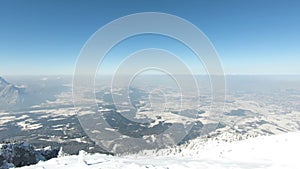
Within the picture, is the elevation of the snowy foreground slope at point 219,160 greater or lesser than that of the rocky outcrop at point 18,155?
greater

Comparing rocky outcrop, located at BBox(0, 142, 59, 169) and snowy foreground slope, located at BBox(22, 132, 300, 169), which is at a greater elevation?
→ snowy foreground slope, located at BBox(22, 132, 300, 169)

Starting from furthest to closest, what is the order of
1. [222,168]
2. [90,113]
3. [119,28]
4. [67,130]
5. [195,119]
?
[90,113] → [195,119] → [67,130] → [119,28] → [222,168]

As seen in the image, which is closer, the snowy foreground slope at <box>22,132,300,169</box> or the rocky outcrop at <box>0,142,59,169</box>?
the snowy foreground slope at <box>22,132,300,169</box>

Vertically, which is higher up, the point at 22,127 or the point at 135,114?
the point at 135,114

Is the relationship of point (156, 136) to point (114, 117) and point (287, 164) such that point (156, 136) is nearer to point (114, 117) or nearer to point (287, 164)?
point (114, 117)

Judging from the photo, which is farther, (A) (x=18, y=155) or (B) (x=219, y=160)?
(A) (x=18, y=155)

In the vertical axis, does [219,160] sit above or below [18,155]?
above

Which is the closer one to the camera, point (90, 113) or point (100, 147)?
point (100, 147)

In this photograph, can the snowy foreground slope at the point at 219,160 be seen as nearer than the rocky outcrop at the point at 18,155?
Yes

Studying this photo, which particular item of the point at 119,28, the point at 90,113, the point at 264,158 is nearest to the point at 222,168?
the point at 264,158

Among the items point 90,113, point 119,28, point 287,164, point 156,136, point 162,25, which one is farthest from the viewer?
point 90,113

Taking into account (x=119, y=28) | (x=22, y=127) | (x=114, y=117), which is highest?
(x=119, y=28)
